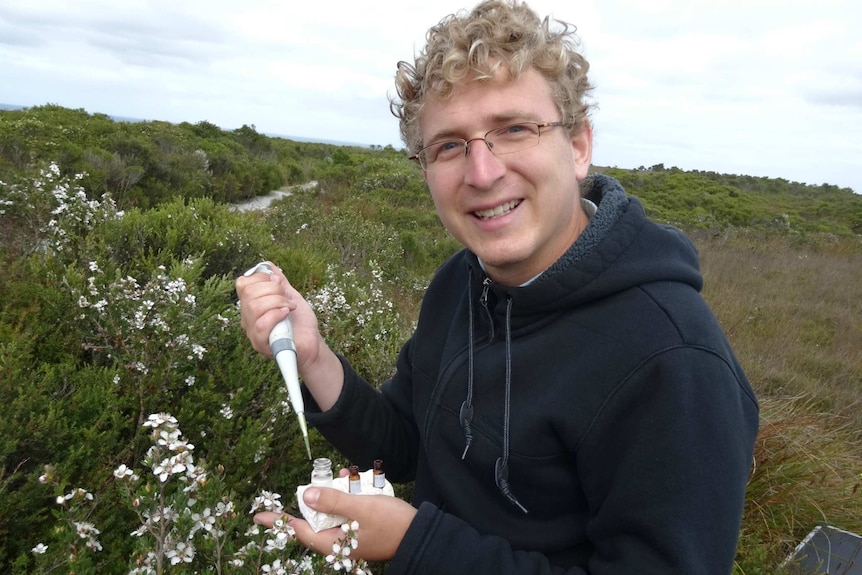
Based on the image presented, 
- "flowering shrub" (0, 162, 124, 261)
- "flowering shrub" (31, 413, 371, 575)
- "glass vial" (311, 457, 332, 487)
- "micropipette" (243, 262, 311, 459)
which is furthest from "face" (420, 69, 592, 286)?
"flowering shrub" (0, 162, 124, 261)

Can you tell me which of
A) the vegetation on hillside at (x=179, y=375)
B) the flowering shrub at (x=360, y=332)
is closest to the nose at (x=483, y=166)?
the vegetation on hillside at (x=179, y=375)

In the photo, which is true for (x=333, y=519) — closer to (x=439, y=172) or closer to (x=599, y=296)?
(x=599, y=296)

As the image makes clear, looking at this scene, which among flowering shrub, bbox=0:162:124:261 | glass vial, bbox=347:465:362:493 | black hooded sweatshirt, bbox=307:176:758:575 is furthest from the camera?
flowering shrub, bbox=0:162:124:261

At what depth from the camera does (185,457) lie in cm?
135

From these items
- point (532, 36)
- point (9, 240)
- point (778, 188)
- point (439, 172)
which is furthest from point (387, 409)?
point (778, 188)

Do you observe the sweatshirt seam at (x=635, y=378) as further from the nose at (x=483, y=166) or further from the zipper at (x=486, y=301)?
the nose at (x=483, y=166)

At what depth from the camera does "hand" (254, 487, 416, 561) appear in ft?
4.30

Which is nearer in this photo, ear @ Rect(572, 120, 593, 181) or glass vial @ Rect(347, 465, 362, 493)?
glass vial @ Rect(347, 465, 362, 493)

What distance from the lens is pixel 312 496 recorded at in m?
1.29

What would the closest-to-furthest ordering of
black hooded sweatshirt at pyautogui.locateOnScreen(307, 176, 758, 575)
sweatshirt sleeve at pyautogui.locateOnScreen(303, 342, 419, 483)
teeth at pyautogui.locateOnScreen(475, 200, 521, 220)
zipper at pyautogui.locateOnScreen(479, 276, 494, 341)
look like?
black hooded sweatshirt at pyautogui.locateOnScreen(307, 176, 758, 575), teeth at pyautogui.locateOnScreen(475, 200, 521, 220), zipper at pyautogui.locateOnScreen(479, 276, 494, 341), sweatshirt sleeve at pyautogui.locateOnScreen(303, 342, 419, 483)

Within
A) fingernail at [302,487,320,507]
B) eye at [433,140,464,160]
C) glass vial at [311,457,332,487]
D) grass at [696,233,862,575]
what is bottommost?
grass at [696,233,862,575]

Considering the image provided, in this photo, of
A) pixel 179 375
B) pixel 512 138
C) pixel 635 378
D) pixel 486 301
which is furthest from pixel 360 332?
pixel 635 378

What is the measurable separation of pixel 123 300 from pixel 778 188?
143 ft

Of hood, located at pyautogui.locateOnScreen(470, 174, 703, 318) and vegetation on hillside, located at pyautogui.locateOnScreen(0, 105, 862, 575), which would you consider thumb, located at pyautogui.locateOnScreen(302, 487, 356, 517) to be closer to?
vegetation on hillside, located at pyautogui.locateOnScreen(0, 105, 862, 575)
